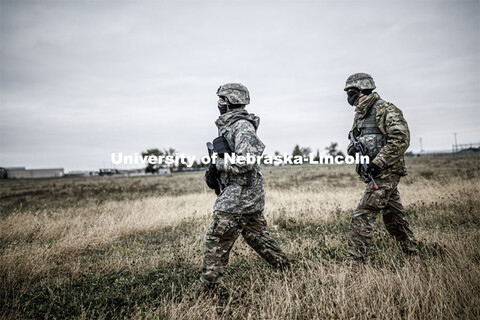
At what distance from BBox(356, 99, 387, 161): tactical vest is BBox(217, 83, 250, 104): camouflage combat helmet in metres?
1.67

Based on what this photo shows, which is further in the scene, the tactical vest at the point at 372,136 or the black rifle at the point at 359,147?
the tactical vest at the point at 372,136

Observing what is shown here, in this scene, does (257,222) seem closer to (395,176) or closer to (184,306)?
(184,306)

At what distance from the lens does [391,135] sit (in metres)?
3.21

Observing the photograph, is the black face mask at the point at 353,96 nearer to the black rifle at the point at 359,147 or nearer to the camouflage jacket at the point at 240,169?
the black rifle at the point at 359,147

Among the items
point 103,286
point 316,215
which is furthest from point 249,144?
point 316,215

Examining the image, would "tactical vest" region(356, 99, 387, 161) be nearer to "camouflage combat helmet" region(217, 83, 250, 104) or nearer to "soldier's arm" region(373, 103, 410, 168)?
"soldier's arm" region(373, 103, 410, 168)

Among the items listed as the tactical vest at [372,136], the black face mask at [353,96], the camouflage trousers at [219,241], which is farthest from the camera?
the black face mask at [353,96]

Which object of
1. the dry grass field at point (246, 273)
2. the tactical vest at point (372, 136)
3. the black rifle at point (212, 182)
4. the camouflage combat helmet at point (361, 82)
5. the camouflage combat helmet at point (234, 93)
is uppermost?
the camouflage combat helmet at point (361, 82)

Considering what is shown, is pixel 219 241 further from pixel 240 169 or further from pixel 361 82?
pixel 361 82

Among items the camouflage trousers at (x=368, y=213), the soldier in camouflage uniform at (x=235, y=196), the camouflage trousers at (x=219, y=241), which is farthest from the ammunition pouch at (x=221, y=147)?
the camouflage trousers at (x=368, y=213)

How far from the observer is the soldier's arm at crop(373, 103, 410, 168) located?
316 centimetres

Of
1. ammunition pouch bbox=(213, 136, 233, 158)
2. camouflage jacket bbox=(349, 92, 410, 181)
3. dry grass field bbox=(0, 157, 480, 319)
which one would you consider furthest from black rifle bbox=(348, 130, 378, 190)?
ammunition pouch bbox=(213, 136, 233, 158)

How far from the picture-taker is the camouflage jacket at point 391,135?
3.17 meters

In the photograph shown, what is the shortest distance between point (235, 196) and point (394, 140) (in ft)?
6.74
